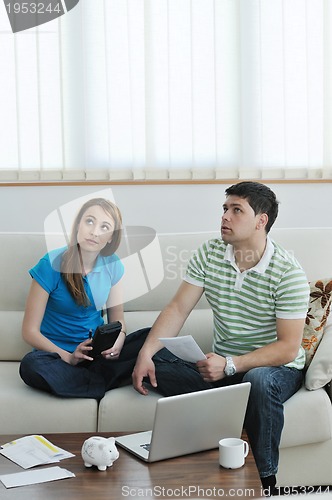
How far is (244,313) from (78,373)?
23.0 inches

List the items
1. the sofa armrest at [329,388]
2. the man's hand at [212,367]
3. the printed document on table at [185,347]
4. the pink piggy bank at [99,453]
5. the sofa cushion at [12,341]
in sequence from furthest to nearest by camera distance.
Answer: the sofa cushion at [12,341], the sofa armrest at [329,388], the man's hand at [212,367], the printed document on table at [185,347], the pink piggy bank at [99,453]

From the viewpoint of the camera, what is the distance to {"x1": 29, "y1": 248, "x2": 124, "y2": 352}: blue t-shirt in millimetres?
2525

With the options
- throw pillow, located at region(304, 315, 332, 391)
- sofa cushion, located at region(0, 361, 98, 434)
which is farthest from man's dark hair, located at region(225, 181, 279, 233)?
sofa cushion, located at region(0, 361, 98, 434)

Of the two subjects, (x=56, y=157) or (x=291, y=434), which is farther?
(x=56, y=157)

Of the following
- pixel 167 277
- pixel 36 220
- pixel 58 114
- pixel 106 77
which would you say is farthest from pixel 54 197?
pixel 167 277

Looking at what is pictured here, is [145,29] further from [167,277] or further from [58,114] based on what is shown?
[167,277]

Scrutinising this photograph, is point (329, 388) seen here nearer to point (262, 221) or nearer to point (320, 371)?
point (320, 371)

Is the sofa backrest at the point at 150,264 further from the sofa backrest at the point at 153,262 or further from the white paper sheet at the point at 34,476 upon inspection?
the white paper sheet at the point at 34,476

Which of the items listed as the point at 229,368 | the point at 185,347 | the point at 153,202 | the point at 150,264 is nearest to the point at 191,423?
the point at 185,347

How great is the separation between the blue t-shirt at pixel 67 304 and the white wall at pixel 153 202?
0.80 m

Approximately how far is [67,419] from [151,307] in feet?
2.27

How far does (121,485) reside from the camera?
1.58 metres

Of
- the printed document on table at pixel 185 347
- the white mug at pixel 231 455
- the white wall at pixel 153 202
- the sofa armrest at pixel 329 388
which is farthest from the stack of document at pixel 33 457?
the white wall at pixel 153 202

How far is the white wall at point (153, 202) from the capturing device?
3.38 metres
